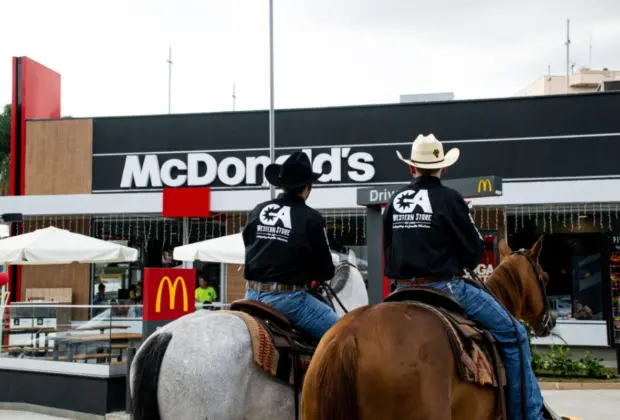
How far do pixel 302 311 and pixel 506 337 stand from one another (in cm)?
144

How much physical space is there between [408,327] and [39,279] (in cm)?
1826

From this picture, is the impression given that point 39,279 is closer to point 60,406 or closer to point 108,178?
point 108,178

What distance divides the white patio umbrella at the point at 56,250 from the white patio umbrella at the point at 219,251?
1182 mm

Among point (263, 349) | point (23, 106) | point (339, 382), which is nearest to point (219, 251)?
point (263, 349)

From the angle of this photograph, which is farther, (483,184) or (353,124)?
(353,124)

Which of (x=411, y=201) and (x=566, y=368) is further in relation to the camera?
(x=566, y=368)

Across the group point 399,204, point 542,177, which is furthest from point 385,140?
point 399,204

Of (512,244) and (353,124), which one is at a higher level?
(353,124)

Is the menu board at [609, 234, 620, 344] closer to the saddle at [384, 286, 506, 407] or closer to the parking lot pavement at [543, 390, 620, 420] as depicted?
the parking lot pavement at [543, 390, 620, 420]

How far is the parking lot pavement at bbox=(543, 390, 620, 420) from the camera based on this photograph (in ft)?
32.7

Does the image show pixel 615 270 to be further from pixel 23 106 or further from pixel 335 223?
pixel 23 106

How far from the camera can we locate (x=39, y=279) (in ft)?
65.4

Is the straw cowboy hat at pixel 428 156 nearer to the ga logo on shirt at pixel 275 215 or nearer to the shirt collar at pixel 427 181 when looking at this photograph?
the shirt collar at pixel 427 181

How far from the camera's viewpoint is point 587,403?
10.8m
